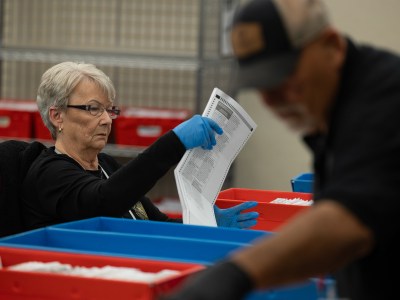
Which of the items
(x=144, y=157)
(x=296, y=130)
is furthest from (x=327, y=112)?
(x=144, y=157)

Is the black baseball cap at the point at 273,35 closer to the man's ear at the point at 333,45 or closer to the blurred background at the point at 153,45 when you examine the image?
the man's ear at the point at 333,45

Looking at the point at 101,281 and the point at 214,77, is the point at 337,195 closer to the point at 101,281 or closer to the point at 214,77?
the point at 101,281

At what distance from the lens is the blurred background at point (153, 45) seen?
5719 millimetres

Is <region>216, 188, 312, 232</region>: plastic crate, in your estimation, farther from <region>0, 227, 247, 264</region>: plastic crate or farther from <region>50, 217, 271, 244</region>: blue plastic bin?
<region>0, 227, 247, 264</region>: plastic crate

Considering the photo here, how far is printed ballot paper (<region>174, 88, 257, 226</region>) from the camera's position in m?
2.52

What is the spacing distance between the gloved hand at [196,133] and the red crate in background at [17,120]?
105 inches

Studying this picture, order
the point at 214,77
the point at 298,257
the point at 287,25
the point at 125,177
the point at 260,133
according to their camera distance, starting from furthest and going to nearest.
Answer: the point at 260,133, the point at 214,77, the point at 125,177, the point at 287,25, the point at 298,257

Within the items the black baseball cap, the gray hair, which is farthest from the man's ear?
the gray hair

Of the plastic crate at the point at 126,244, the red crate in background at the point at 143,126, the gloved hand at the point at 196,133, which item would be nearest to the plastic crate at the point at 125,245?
the plastic crate at the point at 126,244

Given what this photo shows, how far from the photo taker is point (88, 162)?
309cm

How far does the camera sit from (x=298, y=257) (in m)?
1.15

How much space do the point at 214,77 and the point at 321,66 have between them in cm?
422

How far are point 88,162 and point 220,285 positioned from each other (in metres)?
2.00

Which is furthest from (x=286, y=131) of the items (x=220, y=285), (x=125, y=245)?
(x=220, y=285)
